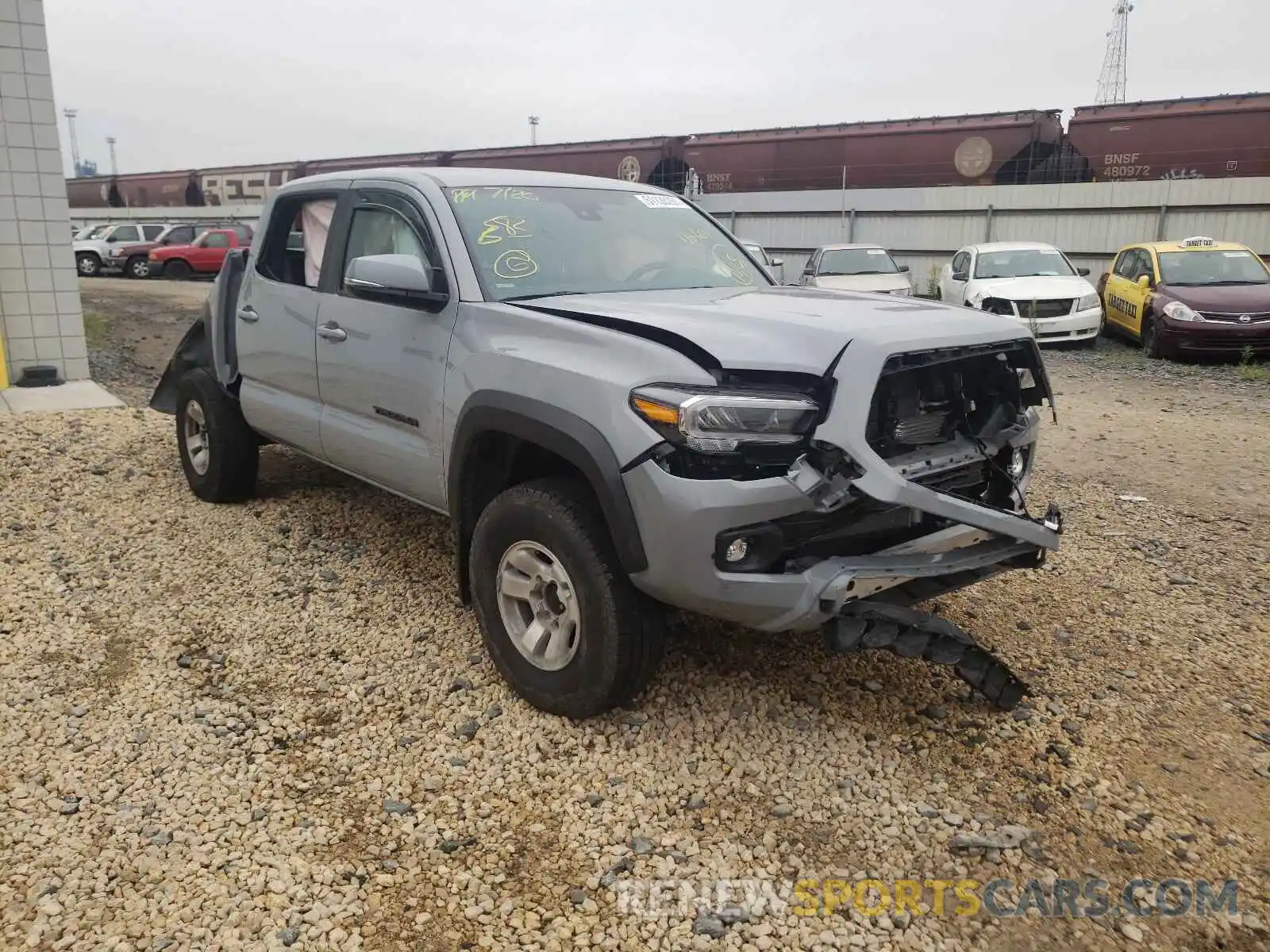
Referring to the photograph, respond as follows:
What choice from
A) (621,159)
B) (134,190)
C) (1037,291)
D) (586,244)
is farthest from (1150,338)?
(134,190)

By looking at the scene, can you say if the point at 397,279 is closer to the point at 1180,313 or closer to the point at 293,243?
the point at 293,243

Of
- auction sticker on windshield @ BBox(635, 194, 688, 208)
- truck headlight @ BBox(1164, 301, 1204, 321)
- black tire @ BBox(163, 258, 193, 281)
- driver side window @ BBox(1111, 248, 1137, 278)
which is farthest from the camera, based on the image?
black tire @ BBox(163, 258, 193, 281)

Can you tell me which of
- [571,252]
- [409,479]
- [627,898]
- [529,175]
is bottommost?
[627,898]

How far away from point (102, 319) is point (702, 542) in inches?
603

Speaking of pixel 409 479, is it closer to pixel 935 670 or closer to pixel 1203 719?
pixel 935 670

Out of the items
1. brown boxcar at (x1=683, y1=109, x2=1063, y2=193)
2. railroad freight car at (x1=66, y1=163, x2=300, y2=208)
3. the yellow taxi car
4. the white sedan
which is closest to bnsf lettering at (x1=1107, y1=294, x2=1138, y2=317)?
the yellow taxi car

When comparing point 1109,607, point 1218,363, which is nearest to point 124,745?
point 1109,607

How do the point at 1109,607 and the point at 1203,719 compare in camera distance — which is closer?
the point at 1203,719

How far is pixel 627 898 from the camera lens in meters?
2.53

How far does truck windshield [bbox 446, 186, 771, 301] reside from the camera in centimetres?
377

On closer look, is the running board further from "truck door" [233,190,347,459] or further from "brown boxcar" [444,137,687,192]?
"brown boxcar" [444,137,687,192]

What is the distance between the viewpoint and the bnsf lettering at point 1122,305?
42.3 feet

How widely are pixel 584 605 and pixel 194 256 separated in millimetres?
25520

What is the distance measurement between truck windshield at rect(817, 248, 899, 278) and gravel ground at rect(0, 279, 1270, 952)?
1067 cm
